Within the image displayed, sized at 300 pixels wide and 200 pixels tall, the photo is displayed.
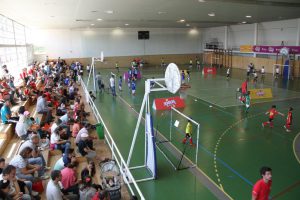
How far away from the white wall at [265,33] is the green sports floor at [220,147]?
16.7m

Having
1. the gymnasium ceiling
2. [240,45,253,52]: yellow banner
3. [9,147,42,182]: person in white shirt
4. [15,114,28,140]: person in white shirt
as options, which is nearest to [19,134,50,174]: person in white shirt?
[9,147,42,182]: person in white shirt

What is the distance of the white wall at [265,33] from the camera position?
114ft

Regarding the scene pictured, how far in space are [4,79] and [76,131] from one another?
33.5ft

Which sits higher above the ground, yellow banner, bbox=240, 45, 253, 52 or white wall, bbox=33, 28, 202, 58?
white wall, bbox=33, 28, 202, 58

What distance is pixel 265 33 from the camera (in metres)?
39.1

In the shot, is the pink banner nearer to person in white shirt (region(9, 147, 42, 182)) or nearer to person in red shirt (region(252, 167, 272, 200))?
person in red shirt (region(252, 167, 272, 200))

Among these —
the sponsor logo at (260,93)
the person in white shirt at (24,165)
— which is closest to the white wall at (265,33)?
the sponsor logo at (260,93)

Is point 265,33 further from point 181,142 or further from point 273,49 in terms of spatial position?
point 181,142

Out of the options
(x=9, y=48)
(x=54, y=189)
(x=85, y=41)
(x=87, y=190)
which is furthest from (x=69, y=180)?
(x=85, y=41)

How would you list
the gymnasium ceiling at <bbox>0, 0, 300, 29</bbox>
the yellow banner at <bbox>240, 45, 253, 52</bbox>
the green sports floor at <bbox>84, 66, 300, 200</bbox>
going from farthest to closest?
the yellow banner at <bbox>240, 45, 253, 52</bbox>, the gymnasium ceiling at <bbox>0, 0, 300, 29</bbox>, the green sports floor at <bbox>84, 66, 300, 200</bbox>

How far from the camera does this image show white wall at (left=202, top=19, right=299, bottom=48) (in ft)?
114

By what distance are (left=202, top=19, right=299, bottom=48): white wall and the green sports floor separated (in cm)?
1667

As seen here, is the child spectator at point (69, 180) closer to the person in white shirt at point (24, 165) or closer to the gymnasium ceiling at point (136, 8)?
the person in white shirt at point (24, 165)

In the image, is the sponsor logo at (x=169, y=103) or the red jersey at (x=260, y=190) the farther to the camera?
the sponsor logo at (x=169, y=103)
